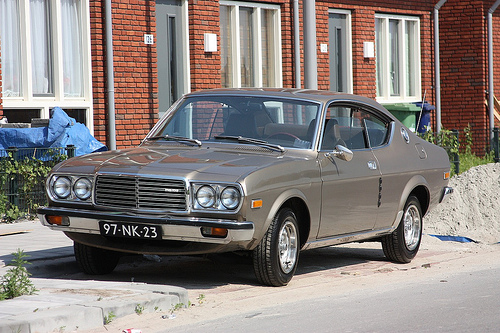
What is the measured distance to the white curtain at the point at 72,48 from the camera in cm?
1548

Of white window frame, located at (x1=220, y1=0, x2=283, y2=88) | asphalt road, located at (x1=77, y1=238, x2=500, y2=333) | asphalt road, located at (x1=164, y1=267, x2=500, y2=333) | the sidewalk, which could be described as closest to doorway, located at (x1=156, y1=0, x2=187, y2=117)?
white window frame, located at (x1=220, y1=0, x2=283, y2=88)

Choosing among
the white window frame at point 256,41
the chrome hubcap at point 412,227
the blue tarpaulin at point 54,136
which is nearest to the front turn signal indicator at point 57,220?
the chrome hubcap at point 412,227

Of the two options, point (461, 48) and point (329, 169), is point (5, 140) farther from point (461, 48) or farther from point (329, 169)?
point (461, 48)

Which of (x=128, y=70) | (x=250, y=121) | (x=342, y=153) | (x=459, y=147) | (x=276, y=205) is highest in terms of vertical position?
(x=128, y=70)

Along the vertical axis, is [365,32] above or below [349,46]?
above

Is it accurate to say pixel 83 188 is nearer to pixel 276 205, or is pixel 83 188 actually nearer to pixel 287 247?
pixel 276 205

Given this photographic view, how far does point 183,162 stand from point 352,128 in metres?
2.26

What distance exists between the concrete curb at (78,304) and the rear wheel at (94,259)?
2.64ft

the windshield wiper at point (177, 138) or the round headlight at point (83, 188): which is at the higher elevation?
the windshield wiper at point (177, 138)

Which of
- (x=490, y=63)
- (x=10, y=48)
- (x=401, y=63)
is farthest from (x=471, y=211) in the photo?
(x=490, y=63)

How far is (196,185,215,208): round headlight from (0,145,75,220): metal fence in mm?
5807

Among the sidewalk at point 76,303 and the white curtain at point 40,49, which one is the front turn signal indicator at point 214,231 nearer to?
the sidewalk at point 76,303

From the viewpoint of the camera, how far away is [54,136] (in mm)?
13891

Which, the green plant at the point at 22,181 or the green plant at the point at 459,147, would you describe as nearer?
the green plant at the point at 22,181
